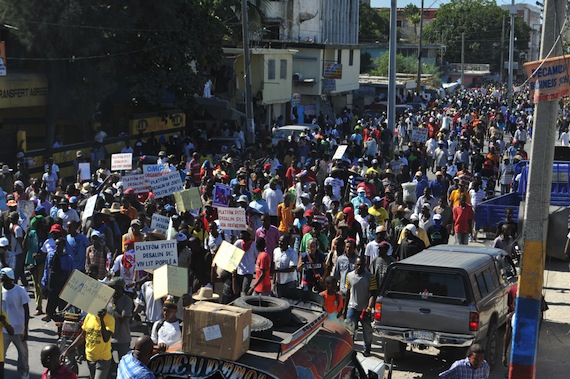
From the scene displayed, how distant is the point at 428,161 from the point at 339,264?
58.8 ft

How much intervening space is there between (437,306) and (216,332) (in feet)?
16.7

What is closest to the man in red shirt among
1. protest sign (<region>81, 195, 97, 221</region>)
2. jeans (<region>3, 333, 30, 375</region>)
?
protest sign (<region>81, 195, 97, 221</region>)

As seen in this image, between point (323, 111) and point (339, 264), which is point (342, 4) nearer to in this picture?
point (323, 111)

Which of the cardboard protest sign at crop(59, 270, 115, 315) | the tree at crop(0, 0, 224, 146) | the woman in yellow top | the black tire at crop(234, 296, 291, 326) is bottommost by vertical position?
the woman in yellow top

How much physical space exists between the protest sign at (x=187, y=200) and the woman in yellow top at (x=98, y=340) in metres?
6.41

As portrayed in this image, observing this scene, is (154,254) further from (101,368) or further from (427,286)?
(427,286)

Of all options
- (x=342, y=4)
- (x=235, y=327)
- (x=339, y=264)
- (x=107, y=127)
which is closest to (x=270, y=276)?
(x=339, y=264)

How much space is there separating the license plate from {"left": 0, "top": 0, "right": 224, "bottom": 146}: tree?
836 inches

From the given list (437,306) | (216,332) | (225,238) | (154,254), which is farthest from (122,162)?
(216,332)

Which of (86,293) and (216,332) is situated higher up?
(216,332)

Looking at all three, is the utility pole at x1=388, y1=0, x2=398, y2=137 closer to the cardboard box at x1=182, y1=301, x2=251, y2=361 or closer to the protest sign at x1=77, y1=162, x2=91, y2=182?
the protest sign at x1=77, y1=162, x2=91, y2=182

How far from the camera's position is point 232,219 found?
1513cm

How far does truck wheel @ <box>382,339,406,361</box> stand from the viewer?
12.2 meters

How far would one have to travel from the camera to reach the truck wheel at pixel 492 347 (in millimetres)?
12035
